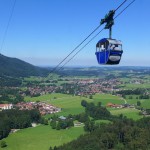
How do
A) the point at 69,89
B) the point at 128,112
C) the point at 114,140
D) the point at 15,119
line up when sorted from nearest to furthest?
the point at 114,140 < the point at 15,119 < the point at 128,112 < the point at 69,89

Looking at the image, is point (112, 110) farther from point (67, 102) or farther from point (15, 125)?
point (15, 125)

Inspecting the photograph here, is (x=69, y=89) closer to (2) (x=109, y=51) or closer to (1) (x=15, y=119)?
(1) (x=15, y=119)

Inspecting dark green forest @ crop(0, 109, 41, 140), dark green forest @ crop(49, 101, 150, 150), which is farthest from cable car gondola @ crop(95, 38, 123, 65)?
dark green forest @ crop(0, 109, 41, 140)

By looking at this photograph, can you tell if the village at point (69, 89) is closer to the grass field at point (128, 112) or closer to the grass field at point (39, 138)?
the grass field at point (128, 112)

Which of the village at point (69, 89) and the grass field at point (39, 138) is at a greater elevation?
the village at point (69, 89)

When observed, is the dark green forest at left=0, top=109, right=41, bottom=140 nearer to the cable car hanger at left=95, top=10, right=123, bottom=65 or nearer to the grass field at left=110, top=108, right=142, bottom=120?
the grass field at left=110, top=108, right=142, bottom=120

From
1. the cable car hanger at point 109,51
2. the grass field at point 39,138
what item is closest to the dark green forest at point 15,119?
the grass field at point 39,138

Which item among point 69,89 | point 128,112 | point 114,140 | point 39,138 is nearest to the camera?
point 114,140

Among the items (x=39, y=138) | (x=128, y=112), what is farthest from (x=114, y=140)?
(x=128, y=112)
